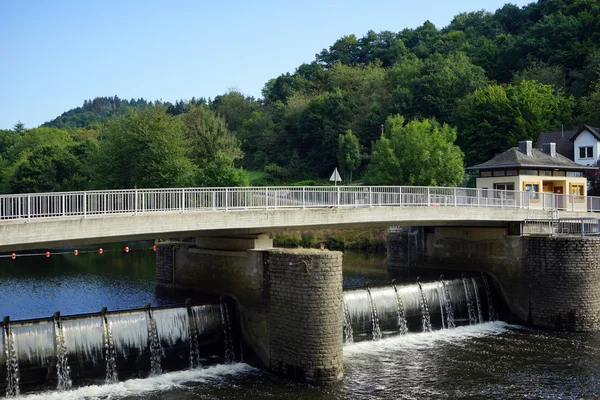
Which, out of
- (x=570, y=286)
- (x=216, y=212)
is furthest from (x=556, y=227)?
(x=216, y=212)

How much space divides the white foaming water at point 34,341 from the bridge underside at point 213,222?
2677mm

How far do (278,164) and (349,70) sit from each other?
2596 cm

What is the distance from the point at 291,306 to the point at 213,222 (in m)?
4.10

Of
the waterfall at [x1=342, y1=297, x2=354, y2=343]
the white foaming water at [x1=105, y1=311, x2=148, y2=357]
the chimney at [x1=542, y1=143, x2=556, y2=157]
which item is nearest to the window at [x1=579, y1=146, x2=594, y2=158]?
the chimney at [x1=542, y1=143, x2=556, y2=157]

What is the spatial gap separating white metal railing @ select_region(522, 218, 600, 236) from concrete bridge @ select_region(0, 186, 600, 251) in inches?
19.4

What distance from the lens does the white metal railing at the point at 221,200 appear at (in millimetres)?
19172

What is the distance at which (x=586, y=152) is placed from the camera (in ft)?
199

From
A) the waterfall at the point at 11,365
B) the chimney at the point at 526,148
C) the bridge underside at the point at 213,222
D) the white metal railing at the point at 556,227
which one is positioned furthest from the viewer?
the chimney at the point at 526,148

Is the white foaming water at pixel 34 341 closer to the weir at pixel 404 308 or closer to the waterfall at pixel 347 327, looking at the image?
the waterfall at pixel 347 327

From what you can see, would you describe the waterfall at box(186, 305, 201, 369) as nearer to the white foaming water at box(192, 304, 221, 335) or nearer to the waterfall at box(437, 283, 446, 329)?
the white foaming water at box(192, 304, 221, 335)

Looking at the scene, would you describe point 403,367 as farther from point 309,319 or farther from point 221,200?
point 221,200

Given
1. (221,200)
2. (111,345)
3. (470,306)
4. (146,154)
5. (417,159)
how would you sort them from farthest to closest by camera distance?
(146,154), (417,159), (470,306), (221,200), (111,345)

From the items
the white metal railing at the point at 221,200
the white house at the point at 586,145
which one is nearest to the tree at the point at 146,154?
the white metal railing at the point at 221,200

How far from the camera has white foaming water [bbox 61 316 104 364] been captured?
65.5ft
